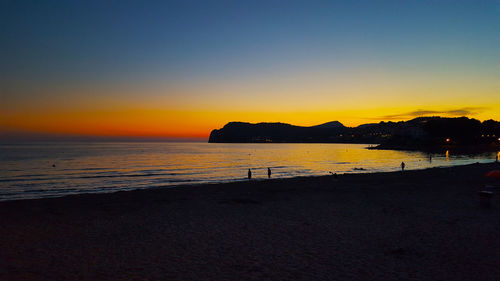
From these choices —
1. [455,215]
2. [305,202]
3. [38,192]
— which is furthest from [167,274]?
[38,192]

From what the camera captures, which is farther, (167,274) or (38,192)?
(38,192)

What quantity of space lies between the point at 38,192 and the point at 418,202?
96.1 feet

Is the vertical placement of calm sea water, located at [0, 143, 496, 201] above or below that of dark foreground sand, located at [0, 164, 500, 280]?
below

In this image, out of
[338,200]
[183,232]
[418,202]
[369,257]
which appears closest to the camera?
[369,257]

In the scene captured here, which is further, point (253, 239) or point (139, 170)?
point (139, 170)

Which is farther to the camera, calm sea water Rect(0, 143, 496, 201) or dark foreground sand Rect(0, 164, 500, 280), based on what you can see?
calm sea water Rect(0, 143, 496, 201)

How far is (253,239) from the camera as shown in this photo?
11570 mm

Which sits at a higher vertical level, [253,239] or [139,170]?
[253,239]

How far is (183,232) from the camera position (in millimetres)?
12648

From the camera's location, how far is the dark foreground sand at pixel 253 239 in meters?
8.52

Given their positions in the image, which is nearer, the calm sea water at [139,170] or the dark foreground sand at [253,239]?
the dark foreground sand at [253,239]

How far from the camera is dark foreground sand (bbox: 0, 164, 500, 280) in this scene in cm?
852

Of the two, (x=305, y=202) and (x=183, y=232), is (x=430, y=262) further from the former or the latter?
(x=305, y=202)

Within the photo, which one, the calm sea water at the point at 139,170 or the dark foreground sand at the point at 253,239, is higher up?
the dark foreground sand at the point at 253,239
